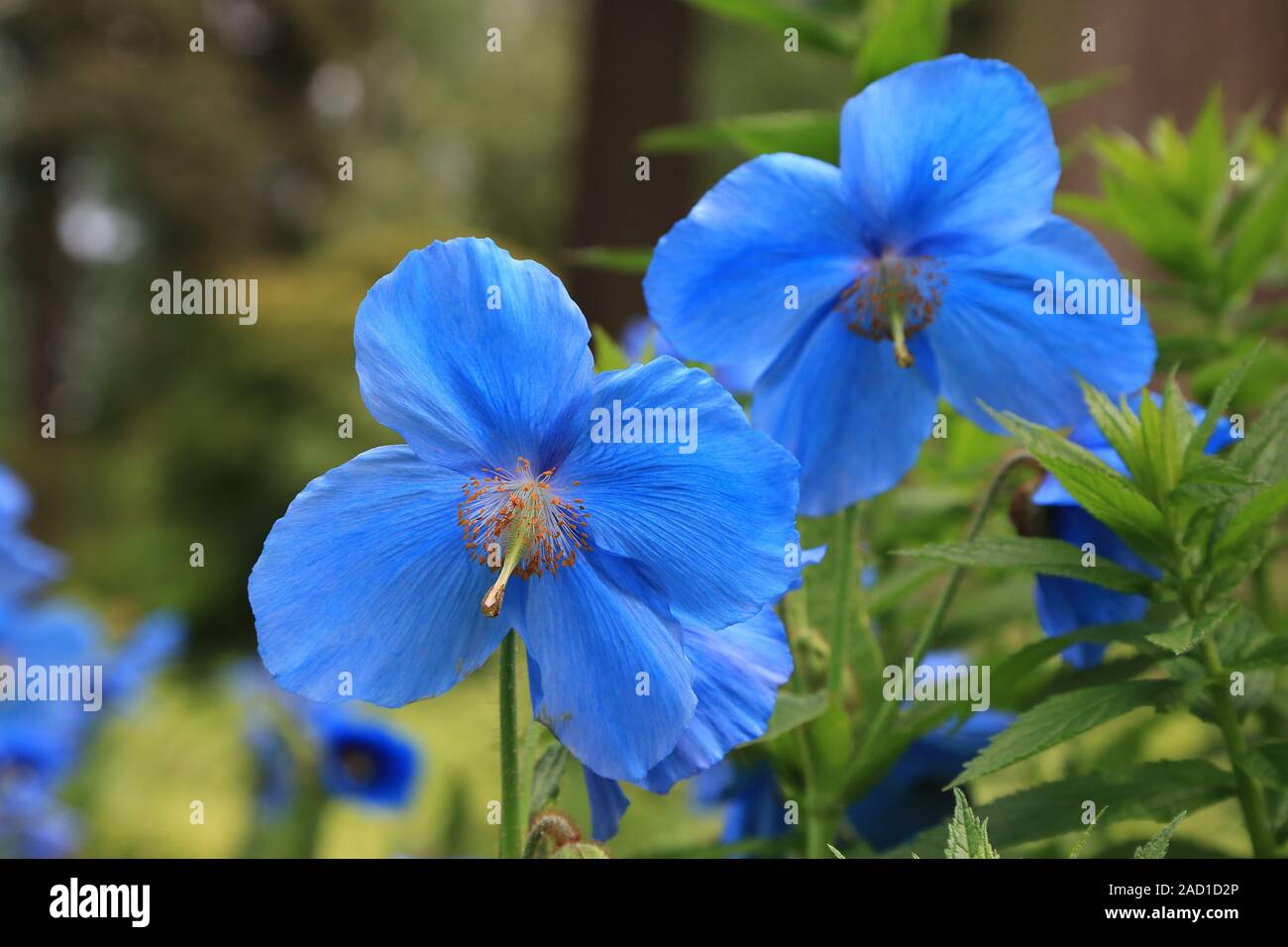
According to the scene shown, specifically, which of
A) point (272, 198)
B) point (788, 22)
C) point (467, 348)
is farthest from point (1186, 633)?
point (272, 198)

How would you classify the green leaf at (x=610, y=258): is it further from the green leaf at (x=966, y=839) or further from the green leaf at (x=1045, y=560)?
the green leaf at (x=966, y=839)

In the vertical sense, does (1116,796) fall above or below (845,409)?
below

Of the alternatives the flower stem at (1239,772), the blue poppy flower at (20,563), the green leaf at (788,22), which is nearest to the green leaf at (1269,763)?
the flower stem at (1239,772)

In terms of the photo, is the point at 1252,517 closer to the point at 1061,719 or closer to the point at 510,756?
the point at 1061,719
